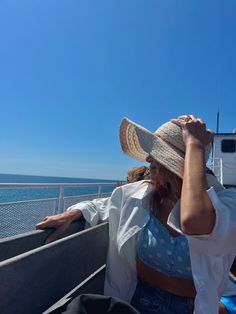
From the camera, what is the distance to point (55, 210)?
501 centimetres

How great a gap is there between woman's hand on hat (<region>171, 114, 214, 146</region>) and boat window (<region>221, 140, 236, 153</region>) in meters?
13.8

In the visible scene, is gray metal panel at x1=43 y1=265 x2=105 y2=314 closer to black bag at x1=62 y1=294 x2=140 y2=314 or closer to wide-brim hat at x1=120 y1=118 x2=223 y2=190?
black bag at x1=62 y1=294 x2=140 y2=314

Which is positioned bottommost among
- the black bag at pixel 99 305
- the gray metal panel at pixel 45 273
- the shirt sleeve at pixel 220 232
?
the black bag at pixel 99 305

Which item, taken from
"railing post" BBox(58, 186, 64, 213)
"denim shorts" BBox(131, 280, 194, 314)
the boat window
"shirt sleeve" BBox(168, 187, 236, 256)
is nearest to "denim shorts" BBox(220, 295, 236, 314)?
"denim shorts" BBox(131, 280, 194, 314)

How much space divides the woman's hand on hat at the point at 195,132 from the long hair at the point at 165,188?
248 millimetres

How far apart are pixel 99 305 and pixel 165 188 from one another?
793 millimetres

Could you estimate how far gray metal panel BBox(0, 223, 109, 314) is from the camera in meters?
0.97

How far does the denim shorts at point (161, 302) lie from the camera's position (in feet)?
4.93

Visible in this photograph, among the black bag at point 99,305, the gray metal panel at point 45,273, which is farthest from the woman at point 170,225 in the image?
the black bag at point 99,305

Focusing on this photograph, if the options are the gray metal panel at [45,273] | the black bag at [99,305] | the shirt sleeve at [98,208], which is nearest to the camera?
the gray metal panel at [45,273]

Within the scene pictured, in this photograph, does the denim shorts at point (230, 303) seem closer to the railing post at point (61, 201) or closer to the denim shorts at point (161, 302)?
the denim shorts at point (161, 302)

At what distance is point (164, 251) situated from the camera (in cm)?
154

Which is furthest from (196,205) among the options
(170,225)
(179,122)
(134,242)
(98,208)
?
(98,208)

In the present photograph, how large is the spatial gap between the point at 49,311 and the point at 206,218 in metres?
0.75
